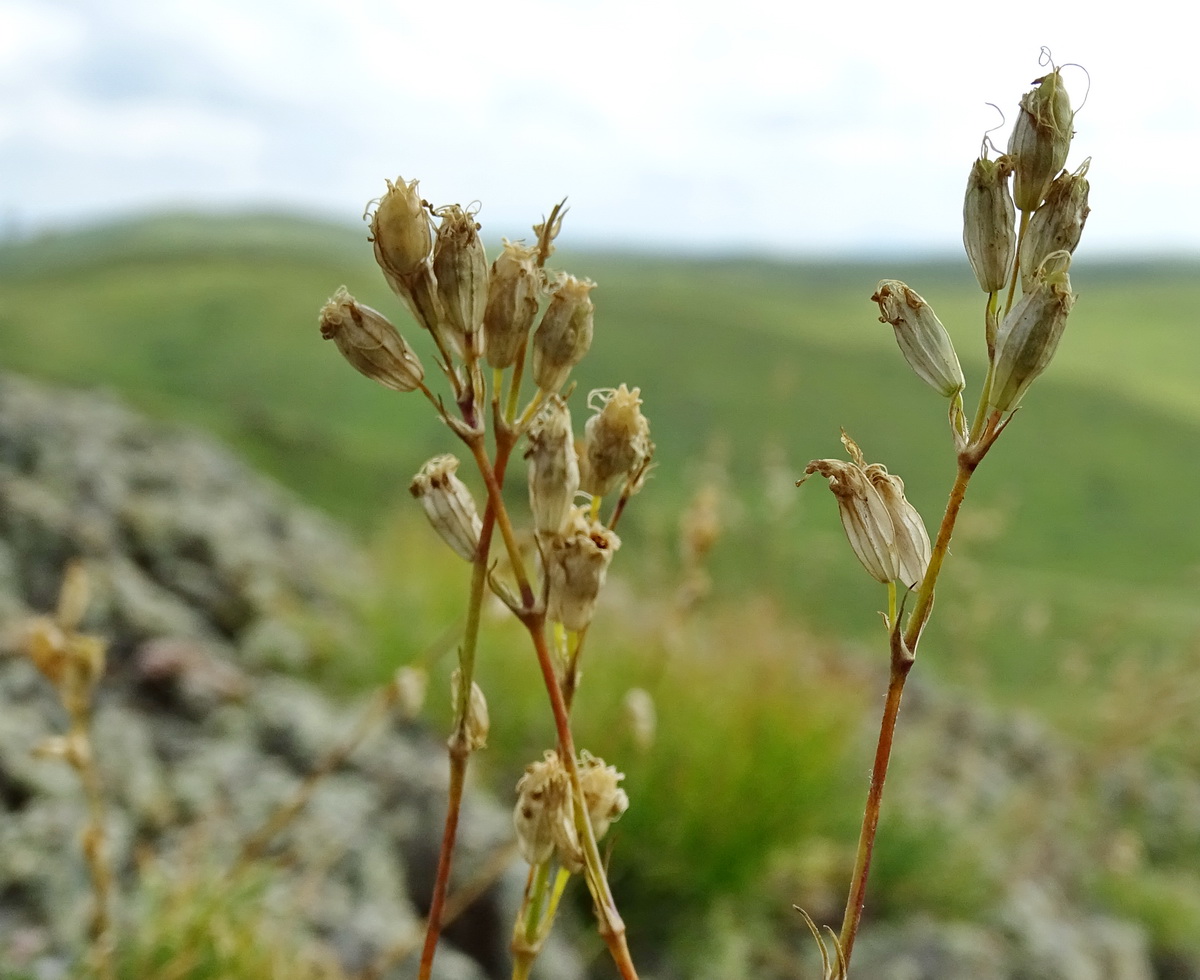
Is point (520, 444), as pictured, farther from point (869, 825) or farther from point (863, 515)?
point (869, 825)

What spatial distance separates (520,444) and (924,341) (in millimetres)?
301

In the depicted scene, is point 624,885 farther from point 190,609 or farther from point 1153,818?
point 1153,818

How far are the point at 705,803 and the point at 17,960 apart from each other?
1.95 meters

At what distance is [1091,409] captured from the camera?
14984 mm

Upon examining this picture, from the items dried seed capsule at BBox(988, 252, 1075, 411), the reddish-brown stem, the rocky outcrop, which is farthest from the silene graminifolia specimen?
the rocky outcrop

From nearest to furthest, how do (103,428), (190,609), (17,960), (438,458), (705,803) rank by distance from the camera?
1. (438,458)
2. (17,960)
3. (705,803)
4. (190,609)
5. (103,428)

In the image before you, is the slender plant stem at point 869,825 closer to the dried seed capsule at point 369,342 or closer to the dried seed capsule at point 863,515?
the dried seed capsule at point 863,515

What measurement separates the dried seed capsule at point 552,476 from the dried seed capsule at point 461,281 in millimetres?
78

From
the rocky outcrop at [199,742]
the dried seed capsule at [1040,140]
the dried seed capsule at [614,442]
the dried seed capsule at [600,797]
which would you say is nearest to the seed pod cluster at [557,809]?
the dried seed capsule at [600,797]

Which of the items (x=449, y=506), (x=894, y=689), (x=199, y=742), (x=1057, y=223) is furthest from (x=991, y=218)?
(x=199, y=742)

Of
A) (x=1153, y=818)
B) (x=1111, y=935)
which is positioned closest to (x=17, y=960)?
(x=1111, y=935)

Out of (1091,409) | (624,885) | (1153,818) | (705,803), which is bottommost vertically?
(1153,818)

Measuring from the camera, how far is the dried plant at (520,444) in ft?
1.95

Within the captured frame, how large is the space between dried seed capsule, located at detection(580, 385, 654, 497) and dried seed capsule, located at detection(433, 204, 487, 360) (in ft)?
0.37
